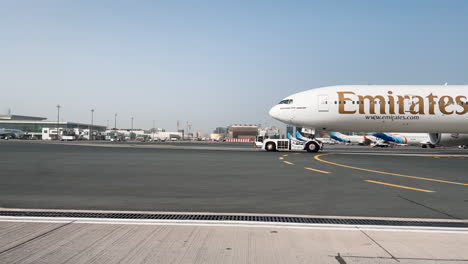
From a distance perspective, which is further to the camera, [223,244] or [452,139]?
[452,139]

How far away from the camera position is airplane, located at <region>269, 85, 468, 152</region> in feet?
86.6

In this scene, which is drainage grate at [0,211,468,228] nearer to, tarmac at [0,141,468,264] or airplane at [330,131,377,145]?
tarmac at [0,141,468,264]

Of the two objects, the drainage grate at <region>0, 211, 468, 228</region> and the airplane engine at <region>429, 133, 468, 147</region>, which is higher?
the airplane engine at <region>429, 133, 468, 147</region>

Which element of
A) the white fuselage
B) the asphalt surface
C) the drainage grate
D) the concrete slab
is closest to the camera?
the concrete slab

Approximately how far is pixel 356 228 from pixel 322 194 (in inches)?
130

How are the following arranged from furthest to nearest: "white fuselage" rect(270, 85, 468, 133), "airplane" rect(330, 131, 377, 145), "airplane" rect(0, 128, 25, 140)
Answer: "airplane" rect(0, 128, 25, 140) → "airplane" rect(330, 131, 377, 145) → "white fuselage" rect(270, 85, 468, 133)

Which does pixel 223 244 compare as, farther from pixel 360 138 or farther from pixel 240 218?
pixel 360 138

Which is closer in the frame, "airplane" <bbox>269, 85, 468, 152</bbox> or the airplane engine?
"airplane" <bbox>269, 85, 468, 152</bbox>

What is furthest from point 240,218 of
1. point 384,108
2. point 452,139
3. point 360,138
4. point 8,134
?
point 8,134

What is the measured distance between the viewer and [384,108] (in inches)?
1049

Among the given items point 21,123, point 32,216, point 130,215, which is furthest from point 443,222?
point 21,123

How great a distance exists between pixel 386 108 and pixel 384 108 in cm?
15

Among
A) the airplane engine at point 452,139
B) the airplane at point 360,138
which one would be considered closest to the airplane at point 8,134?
the airplane at point 360,138

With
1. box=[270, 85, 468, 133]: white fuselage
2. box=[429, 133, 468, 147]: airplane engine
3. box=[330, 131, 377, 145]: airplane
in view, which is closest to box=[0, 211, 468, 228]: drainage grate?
box=[270, 85, 468, 133]: white fuselage
